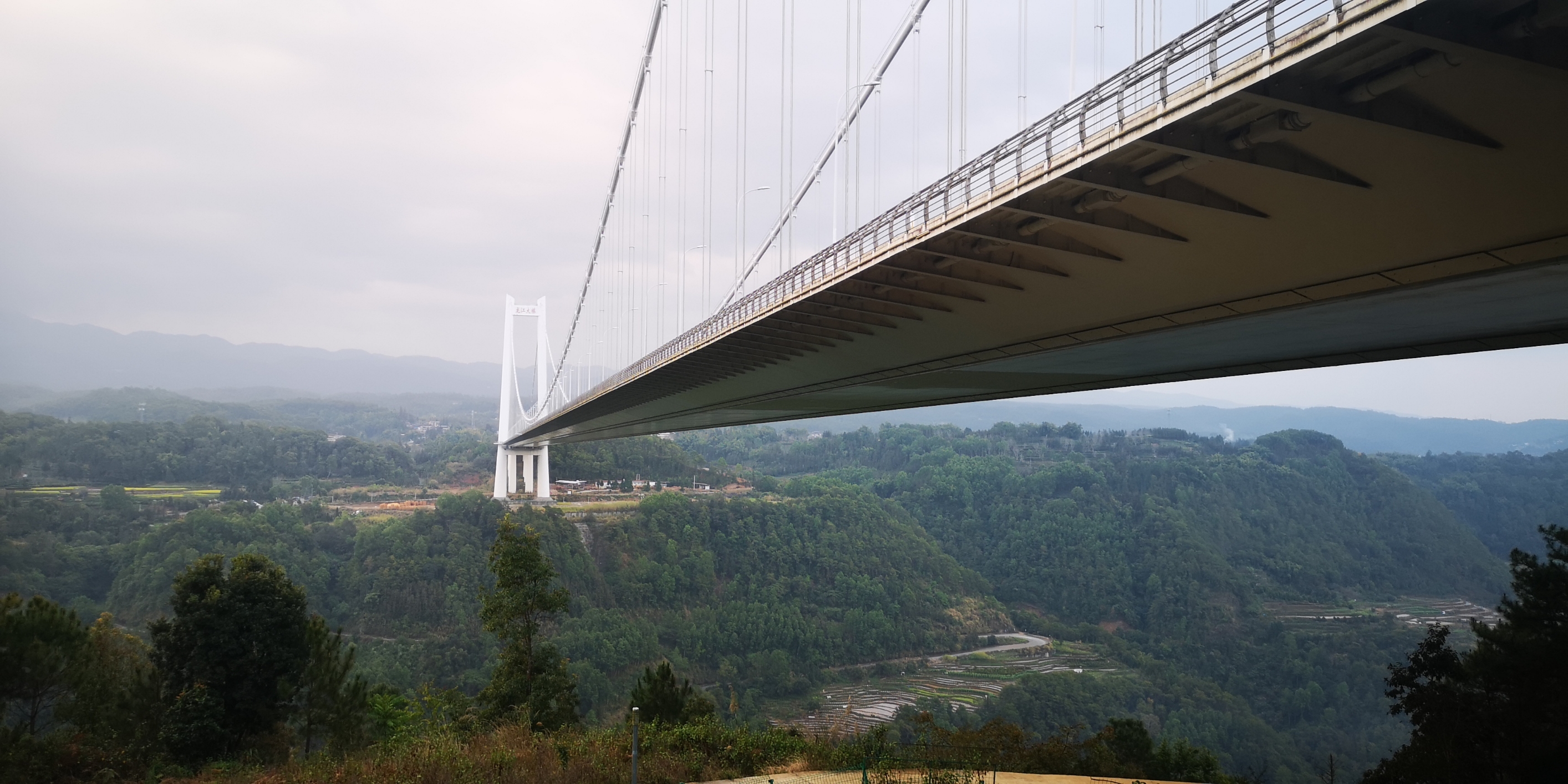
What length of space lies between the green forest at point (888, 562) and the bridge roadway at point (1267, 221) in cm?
1151

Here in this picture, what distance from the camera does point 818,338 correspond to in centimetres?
1298

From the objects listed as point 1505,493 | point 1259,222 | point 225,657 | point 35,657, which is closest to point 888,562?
point 1505,493

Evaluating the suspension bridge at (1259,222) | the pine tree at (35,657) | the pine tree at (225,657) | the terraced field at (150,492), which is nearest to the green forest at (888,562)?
the terraced field at (150,492)

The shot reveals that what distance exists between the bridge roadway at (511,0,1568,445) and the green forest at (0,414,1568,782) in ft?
37.8

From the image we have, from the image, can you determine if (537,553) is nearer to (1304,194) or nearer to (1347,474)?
(1304,194)

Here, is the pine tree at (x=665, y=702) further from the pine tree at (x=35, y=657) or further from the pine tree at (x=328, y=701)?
the pine tree at (x=35, y=657)

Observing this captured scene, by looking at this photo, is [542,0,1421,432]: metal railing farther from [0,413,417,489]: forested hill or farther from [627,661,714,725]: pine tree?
[0,413,417,489]: forested hill

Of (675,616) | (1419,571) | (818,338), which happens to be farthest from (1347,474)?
(818,338)

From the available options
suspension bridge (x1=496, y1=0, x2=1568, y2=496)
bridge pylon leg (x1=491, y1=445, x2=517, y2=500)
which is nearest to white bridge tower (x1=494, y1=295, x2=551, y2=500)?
bridge pylon leg (x1=491, y1=445, x2=517, y2=500)

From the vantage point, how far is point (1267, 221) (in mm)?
5613

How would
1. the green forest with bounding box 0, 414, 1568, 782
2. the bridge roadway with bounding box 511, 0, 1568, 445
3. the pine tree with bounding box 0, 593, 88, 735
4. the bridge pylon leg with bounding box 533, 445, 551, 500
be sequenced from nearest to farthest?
1. the bridge roadway with bounding box 511, 0, 1568, 445
2. the pine tree with bounding box 0, 593, 88, 735
3. the green forest with bounding box 0, 414, 1568, 782
4. the bridge pylon leg with bounding box 533, 445, 551, 500

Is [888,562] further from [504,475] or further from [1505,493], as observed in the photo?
[1505,493]

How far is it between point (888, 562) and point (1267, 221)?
57029 mm

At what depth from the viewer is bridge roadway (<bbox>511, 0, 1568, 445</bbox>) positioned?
153 inches
